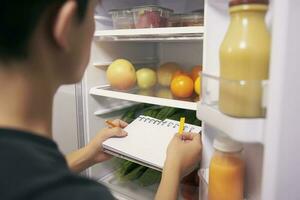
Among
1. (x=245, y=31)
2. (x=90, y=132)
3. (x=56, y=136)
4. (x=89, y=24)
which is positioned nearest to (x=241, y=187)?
(x=245, y=31)

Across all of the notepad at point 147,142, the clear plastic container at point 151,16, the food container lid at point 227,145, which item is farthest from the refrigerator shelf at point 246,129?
the clear plastic container at point 151,16

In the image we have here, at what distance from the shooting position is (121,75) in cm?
101

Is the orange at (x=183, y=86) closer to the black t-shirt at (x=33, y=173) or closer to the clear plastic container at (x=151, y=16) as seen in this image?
the clear plastic container at (x=151, y=16)

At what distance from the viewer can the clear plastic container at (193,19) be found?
2.83 feet

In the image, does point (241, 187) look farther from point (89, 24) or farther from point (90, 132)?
point (90, 132)

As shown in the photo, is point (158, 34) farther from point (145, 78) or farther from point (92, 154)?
point (92, 154)

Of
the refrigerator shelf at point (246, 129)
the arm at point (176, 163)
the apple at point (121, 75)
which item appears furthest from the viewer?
the apple at point (121, 75)

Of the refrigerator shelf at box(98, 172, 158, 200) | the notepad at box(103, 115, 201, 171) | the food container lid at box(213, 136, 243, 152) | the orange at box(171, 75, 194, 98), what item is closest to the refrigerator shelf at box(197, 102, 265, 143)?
the food container lid at box(213, 136, 243, 152)

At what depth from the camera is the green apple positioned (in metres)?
1.07

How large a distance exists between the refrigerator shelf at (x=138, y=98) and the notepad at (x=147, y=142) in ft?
0.27

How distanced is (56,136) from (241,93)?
0.86 metres

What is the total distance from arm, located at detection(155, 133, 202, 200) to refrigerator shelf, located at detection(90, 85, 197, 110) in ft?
0.34

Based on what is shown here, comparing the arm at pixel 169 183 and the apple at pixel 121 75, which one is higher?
the apple at pixel 121 75

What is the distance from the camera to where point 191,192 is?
95cm
